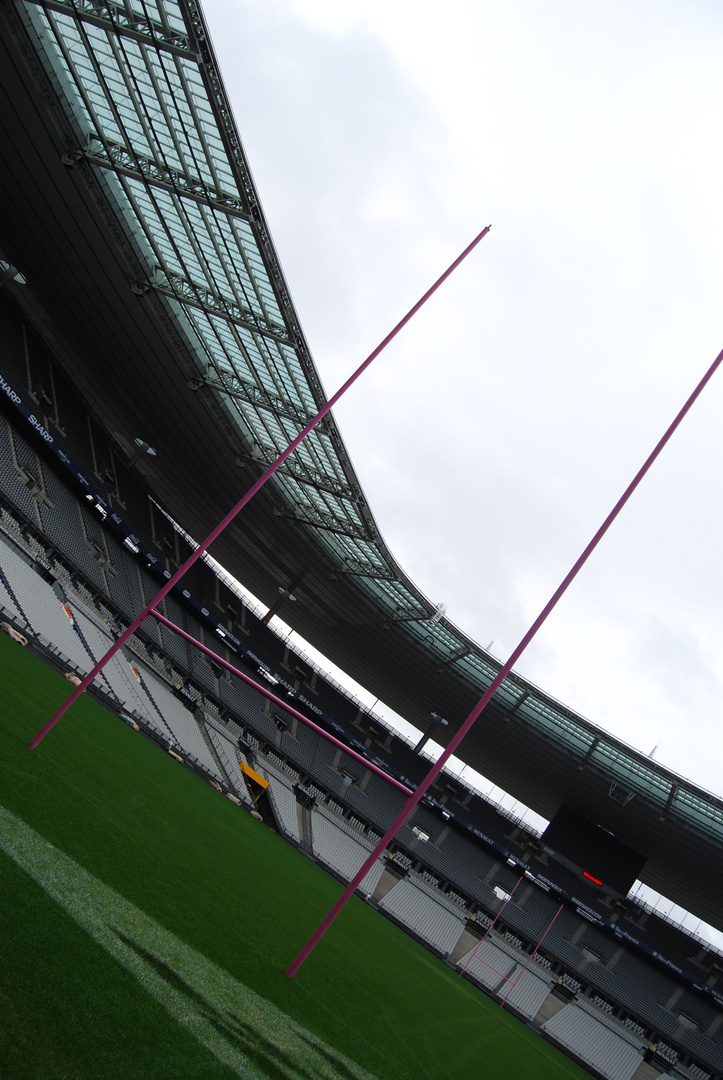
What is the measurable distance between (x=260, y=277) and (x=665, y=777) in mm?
26653

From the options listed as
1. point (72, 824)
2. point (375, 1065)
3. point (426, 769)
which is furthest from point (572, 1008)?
point (72, 824)

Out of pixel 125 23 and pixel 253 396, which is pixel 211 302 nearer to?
pixel 253 396

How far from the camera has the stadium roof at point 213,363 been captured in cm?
1658

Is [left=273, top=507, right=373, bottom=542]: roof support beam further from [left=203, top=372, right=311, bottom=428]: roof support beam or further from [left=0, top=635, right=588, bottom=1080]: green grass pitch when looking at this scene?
[left=0, top=635, right=588, bottom=1080]: green grass pitch

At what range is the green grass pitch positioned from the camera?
11.6ft

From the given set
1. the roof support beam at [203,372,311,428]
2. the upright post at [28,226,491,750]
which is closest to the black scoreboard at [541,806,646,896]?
the roof support beam at [203,372,311,428]

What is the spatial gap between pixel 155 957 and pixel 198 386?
943 inches

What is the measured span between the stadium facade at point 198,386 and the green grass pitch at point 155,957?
42.8ft

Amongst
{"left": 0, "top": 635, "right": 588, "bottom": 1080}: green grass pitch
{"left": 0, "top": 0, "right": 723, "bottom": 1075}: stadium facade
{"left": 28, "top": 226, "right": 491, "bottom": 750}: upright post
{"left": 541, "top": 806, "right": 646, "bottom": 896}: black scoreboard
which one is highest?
{"left": 0, "top": 0, "right": 723, "bottom": 1075}: stadium facade

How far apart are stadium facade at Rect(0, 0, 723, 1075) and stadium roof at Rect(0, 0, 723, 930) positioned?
0.26ft

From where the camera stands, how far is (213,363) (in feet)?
85.4

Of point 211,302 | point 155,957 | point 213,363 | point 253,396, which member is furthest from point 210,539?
point 213,363

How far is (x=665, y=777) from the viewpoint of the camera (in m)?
30.9

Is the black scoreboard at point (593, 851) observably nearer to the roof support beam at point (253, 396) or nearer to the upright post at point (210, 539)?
the roof support beam at point (253, 396)
